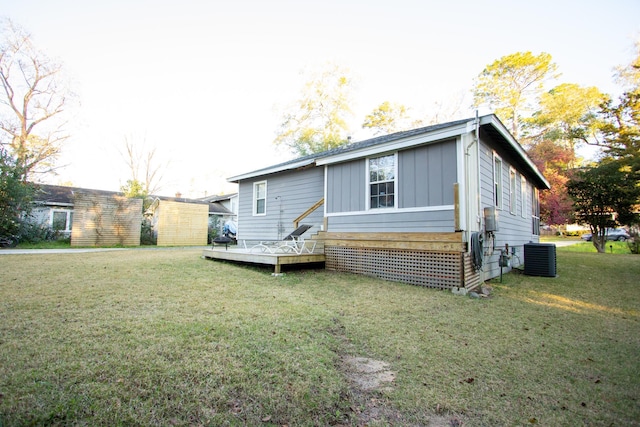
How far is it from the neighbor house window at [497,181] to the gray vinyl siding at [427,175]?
2350 mm

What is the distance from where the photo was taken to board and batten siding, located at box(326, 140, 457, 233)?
5992 millimetres

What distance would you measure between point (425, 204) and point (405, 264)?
1.33m

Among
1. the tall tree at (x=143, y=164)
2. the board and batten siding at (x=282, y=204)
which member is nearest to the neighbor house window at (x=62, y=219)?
the tall tree at (x=143, y=164)

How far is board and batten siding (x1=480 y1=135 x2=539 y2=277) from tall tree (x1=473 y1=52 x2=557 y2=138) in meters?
15.8

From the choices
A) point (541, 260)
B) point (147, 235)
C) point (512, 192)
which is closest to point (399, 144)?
point (512, 192)

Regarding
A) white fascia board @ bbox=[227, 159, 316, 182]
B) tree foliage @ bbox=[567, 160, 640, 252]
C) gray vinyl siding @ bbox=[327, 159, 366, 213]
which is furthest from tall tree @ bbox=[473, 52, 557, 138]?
gray vinyl siding @ bbox=[327, 159, 366, 213]

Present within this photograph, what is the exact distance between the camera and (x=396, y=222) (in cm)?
665

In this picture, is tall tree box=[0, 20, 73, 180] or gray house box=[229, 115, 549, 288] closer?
gray house box=[229, 115, 549, 288]

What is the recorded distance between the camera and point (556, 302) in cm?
522

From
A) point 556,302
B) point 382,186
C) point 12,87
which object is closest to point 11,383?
point 382,186

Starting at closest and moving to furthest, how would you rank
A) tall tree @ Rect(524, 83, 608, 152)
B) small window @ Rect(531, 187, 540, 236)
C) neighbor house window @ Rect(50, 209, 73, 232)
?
small window @ Rect(531, 187, 540, 236) < neighbor house window @ Rect(50, 209, 73, 232) < tall tree @ Rect(524, 83, 608, 152)

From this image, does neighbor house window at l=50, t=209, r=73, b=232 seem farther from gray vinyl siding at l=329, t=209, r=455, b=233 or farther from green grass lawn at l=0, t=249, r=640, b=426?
gray vinyl siding at l=329, t=209, r=455, b=233

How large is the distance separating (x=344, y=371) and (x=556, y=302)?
4.71 metres

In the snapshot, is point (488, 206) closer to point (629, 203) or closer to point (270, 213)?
point (270, 213)
